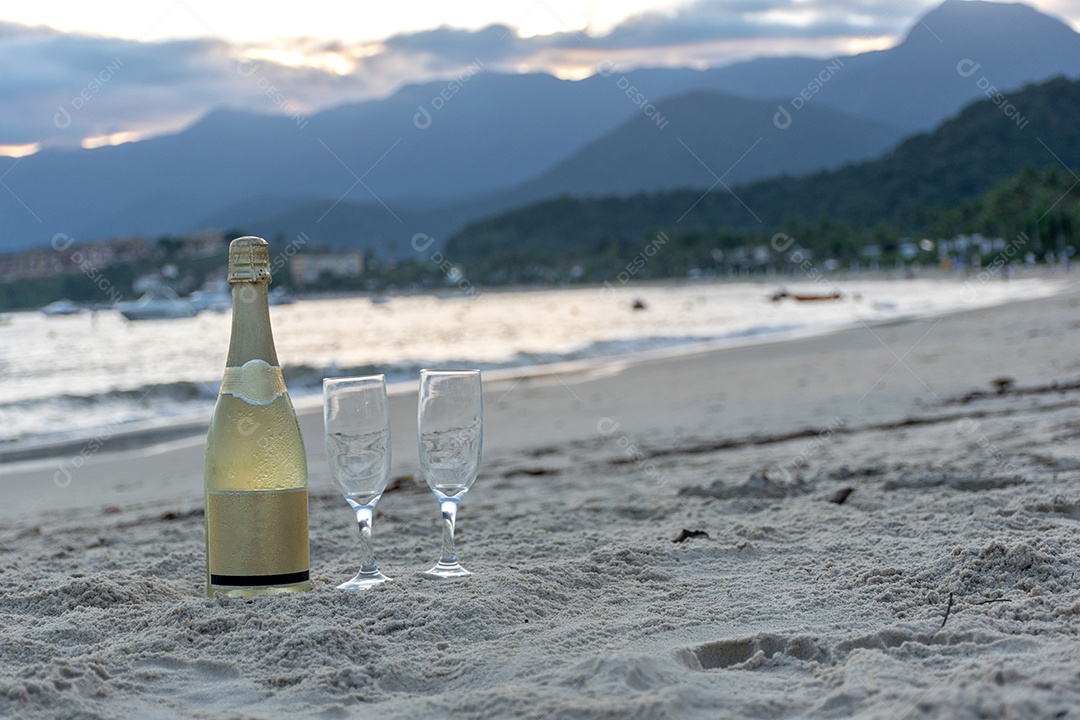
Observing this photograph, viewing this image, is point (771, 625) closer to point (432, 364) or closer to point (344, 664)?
point (344, 664)

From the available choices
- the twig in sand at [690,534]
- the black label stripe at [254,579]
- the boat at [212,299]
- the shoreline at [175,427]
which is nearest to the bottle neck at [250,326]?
the black label stripe at [254,579]

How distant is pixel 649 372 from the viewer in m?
13.1

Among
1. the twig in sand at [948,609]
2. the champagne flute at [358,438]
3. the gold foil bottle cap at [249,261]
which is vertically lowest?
the twig in sand at [948,609]

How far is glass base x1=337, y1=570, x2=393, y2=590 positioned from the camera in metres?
2.17

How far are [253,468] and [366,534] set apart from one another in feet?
1.02

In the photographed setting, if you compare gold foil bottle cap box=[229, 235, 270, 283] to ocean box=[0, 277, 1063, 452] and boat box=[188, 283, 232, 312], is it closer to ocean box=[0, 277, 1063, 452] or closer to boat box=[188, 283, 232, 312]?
ocean box=[0, 277, 1063, 452]

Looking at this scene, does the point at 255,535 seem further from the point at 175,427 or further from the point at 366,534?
the point at 175,427

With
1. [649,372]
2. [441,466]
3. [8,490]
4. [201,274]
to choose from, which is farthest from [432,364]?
[201,274]

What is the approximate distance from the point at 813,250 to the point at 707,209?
31.4 meters

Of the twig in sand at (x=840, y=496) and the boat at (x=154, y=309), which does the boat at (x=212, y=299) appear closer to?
the boat at (x=154, y=309)

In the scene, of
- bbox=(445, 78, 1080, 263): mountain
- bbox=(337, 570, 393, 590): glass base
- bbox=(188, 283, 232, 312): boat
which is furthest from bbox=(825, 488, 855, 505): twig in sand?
bbox=(445, 78, 1080, 263): mountain

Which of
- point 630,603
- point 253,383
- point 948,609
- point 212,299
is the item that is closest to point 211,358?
point 253,383

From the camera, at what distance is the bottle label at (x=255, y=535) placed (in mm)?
2023

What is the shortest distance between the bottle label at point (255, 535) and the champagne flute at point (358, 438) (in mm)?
113
